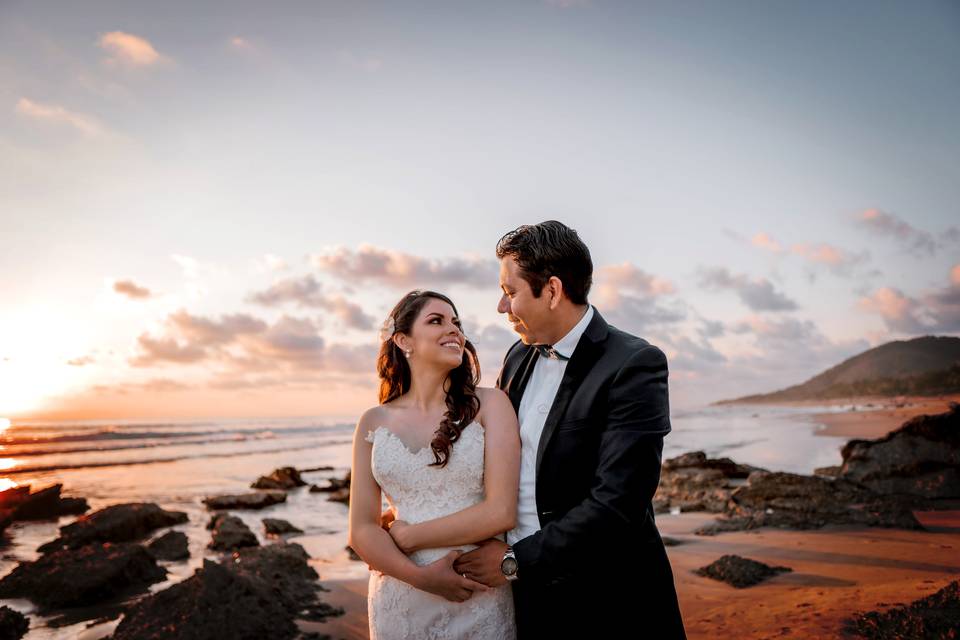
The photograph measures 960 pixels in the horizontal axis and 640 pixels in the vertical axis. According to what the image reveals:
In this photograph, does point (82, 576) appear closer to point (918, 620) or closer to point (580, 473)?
point (580, 473)

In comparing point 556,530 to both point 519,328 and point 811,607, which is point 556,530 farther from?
point 811,607

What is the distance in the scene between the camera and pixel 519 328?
11.8 ft

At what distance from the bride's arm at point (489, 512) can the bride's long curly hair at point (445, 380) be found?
21 cm

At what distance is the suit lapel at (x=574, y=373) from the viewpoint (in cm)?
310

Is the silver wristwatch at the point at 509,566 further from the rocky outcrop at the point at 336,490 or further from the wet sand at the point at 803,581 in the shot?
the rocky outcrop at the point at 336,490

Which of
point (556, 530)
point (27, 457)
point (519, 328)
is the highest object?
point (519, 328)

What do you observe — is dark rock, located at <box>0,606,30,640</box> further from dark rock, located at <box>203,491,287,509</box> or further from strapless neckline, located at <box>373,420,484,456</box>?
dark rock, located at <box>203,491,287,509</box>

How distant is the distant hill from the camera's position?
205 ft

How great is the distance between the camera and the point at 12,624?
20.3 ft

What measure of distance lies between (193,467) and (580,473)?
2389 centimetres

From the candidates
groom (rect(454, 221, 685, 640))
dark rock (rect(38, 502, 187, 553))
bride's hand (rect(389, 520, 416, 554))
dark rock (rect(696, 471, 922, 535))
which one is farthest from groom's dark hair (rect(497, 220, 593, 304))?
dark rock (rect(38, 502, 187, 553))

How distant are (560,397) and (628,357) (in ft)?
1.40

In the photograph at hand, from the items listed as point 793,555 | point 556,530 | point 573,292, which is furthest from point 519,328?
point 793,555

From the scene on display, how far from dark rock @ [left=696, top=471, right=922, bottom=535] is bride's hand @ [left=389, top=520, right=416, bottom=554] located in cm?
795
